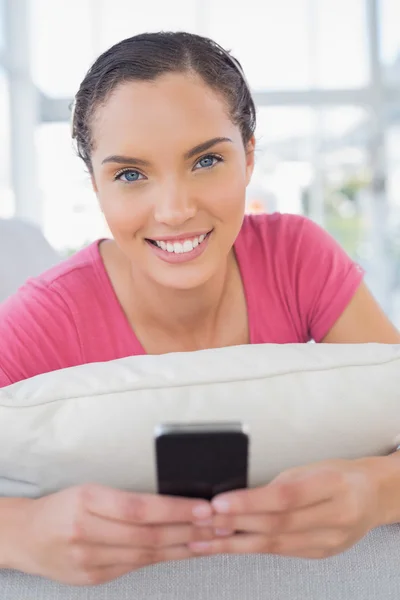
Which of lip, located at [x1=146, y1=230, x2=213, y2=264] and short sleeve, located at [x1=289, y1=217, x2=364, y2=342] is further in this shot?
short sleeve, located at [x1=289, y1=217, x2=364, y2=342]

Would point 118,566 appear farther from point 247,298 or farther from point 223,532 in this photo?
point 247,298

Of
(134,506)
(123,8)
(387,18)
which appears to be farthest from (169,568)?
(387,18)

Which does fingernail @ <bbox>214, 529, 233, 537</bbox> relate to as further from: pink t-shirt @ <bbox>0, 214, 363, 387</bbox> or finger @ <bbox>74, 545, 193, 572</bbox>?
pink t-shirt @ <bbox>0, 214, 363, 387</bbox>

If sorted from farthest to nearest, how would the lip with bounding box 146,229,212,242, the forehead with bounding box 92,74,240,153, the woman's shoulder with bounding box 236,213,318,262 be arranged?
the woman's shoulder with bounding box 236,213,318,262
the lip with bounding box 146,229,212,242
the forehead with bounding box 92,74,240,153

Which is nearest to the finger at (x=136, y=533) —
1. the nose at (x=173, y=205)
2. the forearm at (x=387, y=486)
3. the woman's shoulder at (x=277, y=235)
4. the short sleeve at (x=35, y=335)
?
the forearm at (x=387, y=486)

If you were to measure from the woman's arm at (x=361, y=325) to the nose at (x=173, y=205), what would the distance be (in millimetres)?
422

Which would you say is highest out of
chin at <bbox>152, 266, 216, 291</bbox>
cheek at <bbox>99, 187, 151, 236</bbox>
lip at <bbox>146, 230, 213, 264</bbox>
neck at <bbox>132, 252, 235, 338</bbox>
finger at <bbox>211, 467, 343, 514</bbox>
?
cheek at <bbox>99, 187, 151, 236</bbox>

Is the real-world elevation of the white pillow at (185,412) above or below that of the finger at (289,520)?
above

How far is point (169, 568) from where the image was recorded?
2.17ft

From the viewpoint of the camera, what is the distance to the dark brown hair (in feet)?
3.98

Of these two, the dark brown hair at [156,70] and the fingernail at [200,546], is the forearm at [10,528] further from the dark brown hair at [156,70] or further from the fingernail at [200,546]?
the dark brown hair at [156,70]

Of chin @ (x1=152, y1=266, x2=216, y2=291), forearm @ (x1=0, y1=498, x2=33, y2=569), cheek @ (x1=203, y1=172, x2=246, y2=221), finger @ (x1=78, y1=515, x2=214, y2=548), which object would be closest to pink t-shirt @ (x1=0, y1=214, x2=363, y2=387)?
chin @ (x1=152, y1=266, x2=216, y2=291)

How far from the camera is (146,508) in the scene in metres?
0.59

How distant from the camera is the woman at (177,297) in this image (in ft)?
2.00
